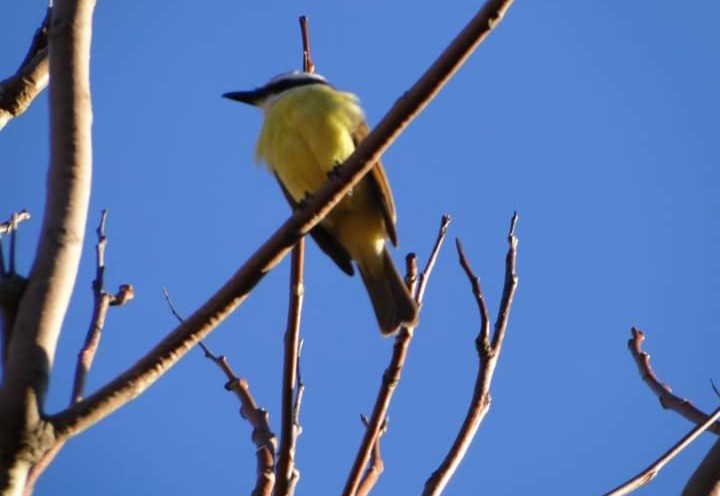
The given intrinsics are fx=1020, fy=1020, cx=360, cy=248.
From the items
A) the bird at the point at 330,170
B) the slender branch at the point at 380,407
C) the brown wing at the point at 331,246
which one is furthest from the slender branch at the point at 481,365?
the brown wing at the point at 331,246

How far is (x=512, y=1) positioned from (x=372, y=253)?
2.86 m

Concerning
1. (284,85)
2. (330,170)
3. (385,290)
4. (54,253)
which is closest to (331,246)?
(385,290)

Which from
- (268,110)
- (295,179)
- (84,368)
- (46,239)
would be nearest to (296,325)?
(84,368)

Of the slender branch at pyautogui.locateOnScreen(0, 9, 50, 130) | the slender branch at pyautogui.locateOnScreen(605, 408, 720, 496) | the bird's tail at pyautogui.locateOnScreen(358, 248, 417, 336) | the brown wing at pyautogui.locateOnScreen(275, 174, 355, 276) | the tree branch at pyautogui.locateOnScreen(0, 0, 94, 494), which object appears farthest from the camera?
the brown wing at pyautogui.locateOnScreen(275, 174, 355, 276)

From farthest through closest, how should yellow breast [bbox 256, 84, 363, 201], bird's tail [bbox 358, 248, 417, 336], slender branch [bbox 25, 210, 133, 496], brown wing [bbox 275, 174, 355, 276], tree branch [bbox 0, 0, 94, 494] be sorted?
brown wing [bbox 275, 174, 355, 276]
yellow breast [bbox 256, 84, 363, 201]
bird's tail [bbox 358, 248, 417, 336]
slender branch [bbox 25, 210, 133, 496]
tree branch [bbox 0, 0, 94, 494]

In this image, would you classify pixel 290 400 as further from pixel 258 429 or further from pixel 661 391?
pixel 661 391

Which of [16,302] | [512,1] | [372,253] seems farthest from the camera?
[372,253]

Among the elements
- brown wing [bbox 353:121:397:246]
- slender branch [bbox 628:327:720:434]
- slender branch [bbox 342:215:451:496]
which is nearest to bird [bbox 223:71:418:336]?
brown wing [bbox 353:121:397:246]

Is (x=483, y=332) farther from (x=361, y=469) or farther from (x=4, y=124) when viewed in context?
(x=4, y=124)

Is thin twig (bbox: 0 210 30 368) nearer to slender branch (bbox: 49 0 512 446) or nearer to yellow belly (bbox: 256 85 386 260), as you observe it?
slender branch (bbox: 49 0 512 446)

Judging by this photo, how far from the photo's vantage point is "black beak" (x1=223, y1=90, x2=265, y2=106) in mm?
5455

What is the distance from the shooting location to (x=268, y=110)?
4918mm

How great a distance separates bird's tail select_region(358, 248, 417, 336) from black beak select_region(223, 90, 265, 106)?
1.17 metres

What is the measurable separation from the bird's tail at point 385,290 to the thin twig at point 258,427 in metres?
1.07
